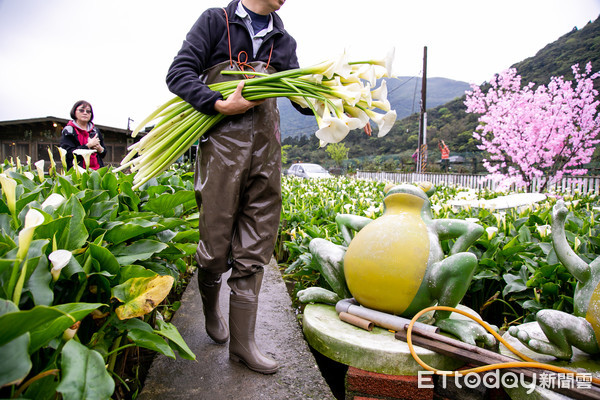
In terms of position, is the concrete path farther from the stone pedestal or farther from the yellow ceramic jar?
the yellow ceramic jar

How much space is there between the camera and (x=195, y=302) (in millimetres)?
2572

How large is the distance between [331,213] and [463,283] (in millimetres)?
2643

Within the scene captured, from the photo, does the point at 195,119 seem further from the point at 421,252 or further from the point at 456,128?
the point at 456,128

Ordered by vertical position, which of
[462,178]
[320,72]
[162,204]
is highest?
[320,72]

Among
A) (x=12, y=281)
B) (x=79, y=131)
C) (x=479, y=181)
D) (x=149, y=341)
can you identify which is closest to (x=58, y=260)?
(x=12, y=281)

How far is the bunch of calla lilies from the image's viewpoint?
57.8 inches

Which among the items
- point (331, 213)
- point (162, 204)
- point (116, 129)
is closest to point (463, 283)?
point (162, 204)

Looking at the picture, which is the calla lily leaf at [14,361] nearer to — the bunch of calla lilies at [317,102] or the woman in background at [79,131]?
the bunch of calla lilies at [317,102]

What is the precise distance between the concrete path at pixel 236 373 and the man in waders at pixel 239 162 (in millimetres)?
81

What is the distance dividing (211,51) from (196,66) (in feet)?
0.48

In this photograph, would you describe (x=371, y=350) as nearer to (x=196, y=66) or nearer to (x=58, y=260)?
(x=58, y=260)

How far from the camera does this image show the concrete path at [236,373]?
4.98 ft

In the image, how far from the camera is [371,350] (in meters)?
1.58

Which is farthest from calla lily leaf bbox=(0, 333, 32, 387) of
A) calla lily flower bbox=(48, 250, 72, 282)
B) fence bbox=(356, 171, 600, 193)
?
fence bbox=(356, 171, 600, 193)
